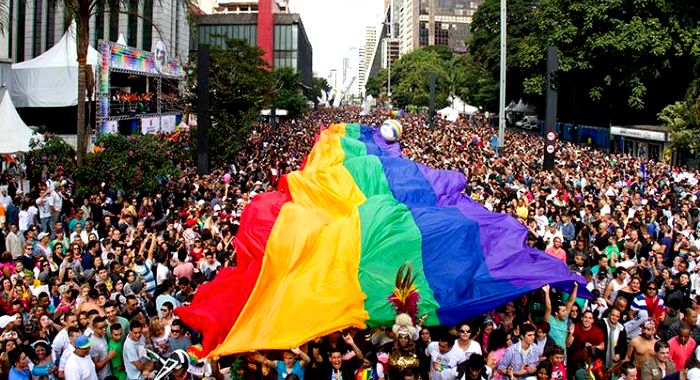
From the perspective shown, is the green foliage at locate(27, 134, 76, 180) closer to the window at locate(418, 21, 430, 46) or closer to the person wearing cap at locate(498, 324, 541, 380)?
the person wearing cap at locate(498, 324, 541, 380)

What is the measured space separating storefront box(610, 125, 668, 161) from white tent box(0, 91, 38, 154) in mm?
23380

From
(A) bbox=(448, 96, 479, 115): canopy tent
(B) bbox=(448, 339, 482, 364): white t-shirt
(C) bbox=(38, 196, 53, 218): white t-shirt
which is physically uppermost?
(A) bbox=(448, 96, 479, 115): canopy tent

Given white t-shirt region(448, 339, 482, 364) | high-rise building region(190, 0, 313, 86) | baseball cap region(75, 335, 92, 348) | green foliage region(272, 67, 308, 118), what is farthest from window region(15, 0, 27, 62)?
high-rise building region(190, 0, 313, 86)

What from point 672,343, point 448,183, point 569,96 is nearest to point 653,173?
point 448,183

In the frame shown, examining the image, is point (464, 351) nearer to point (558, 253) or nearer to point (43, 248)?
point (558, 253)

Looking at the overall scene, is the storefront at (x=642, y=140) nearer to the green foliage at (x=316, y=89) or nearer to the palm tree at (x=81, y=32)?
the palm tree at (x=81, y=32)

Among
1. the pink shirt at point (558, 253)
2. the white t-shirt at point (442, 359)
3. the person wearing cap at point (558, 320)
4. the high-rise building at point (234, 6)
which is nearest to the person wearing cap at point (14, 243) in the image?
the white t-shirt at point (442, 359)

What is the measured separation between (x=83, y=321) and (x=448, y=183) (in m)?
7.08

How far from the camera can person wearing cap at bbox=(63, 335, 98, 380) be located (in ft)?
22.1

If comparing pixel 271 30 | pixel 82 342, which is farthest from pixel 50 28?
pixel 271 30

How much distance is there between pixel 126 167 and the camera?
1723cm

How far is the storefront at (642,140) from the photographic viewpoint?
3051 centimetres

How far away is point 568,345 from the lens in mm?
7711

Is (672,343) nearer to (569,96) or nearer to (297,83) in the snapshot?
(569,96)
